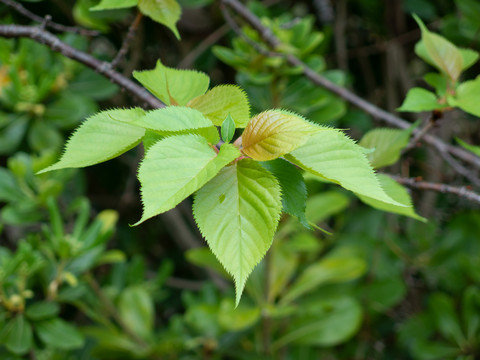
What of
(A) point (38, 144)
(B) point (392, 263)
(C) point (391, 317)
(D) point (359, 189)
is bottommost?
(C) point (391, 317)

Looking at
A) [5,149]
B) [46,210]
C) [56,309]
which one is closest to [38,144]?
[5,149]

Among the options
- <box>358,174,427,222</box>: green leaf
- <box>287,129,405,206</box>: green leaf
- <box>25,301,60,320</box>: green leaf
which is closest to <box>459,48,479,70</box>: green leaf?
<box>358,174,427,222</box>: green leaf

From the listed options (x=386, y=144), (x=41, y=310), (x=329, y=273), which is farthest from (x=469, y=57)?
(x=41, y=310)

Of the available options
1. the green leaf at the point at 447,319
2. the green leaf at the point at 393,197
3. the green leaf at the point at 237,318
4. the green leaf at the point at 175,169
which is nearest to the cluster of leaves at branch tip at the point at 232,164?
the green leaf at the point at 175,169

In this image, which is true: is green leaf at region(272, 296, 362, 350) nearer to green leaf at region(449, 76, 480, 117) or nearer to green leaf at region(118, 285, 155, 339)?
green leaf at region(118, 285, 155, 339)

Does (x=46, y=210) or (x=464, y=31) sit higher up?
(x=464, y=31)

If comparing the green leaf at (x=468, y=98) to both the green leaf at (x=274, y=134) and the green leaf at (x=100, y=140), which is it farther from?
the green leaf at (x=100, y=140)

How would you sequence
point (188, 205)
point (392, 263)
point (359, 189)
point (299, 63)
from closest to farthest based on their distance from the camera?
1. point (359, 189)
2. point (299, 63)
3. point (392, 263)
4. point (188, 205)

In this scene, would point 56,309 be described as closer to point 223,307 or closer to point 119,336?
point 119,336
